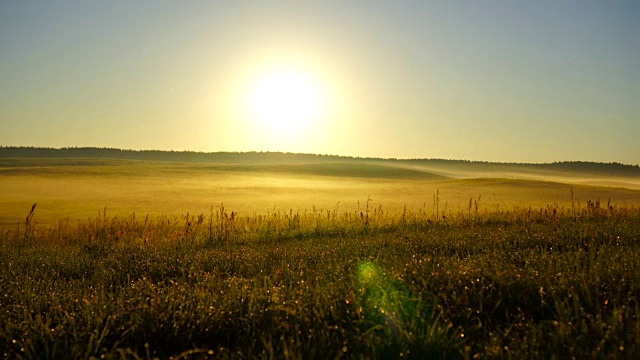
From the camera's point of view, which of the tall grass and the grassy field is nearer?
the tall grass

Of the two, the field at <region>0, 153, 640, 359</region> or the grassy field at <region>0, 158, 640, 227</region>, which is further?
the grassy field at <region>0, 158, 640, 227</region>

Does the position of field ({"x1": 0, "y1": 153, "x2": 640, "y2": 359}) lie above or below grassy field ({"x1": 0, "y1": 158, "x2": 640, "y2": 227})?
above

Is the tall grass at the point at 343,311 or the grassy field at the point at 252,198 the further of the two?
the grassy field at the point at 252,198

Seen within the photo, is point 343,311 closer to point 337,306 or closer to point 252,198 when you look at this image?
point 337,306

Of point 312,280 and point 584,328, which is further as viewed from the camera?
point 312,280

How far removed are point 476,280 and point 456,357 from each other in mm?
1645

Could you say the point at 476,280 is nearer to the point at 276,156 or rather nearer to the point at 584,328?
the point at 584,328

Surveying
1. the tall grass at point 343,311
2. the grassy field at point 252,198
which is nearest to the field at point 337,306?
the tall grass at point 343,311

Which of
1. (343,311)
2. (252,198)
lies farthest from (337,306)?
(252,198)

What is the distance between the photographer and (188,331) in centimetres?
447

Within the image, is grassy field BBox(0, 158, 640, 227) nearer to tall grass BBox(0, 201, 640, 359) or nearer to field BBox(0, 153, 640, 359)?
field BBox(0, 153, 640, 359)

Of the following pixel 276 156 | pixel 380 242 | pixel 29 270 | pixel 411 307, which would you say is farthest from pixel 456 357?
pixel 276 156

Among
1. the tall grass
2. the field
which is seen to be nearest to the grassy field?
the field

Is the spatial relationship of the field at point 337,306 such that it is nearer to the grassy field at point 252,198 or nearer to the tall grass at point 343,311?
the tall grass at point 343,311
